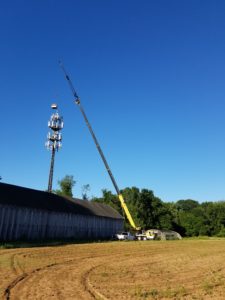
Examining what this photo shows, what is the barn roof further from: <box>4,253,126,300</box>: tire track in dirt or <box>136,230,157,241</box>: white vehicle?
<box>4,253,126,300</box>: tire track in dirt

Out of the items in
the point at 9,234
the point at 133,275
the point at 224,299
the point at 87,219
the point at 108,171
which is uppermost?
the point at 108,171

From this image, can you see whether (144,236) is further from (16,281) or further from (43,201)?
(16,281)

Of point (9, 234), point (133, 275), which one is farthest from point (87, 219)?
point (133, 275)

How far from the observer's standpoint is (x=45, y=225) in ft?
150

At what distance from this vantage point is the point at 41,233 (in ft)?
147

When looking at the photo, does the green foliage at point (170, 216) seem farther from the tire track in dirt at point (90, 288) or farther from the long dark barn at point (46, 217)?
the tire track in dirt at point (90, 288)

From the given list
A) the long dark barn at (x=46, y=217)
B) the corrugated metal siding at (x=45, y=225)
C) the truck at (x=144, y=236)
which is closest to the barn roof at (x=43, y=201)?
the long dark barn at (x=46, y=217)

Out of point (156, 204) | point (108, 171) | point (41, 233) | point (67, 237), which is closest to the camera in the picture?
point (41, 233)

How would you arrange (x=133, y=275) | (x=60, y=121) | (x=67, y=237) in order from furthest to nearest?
(x=60, y=121) < (x=67, y=237) < (x=133, y=275)

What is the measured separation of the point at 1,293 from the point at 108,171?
44.9 metres

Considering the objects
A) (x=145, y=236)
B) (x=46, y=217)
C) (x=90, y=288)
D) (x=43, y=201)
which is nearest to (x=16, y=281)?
(x=90, y=288)

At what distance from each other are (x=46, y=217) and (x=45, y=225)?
0.97m

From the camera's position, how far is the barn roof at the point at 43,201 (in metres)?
41.7

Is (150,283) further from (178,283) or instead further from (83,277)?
(83,277)
